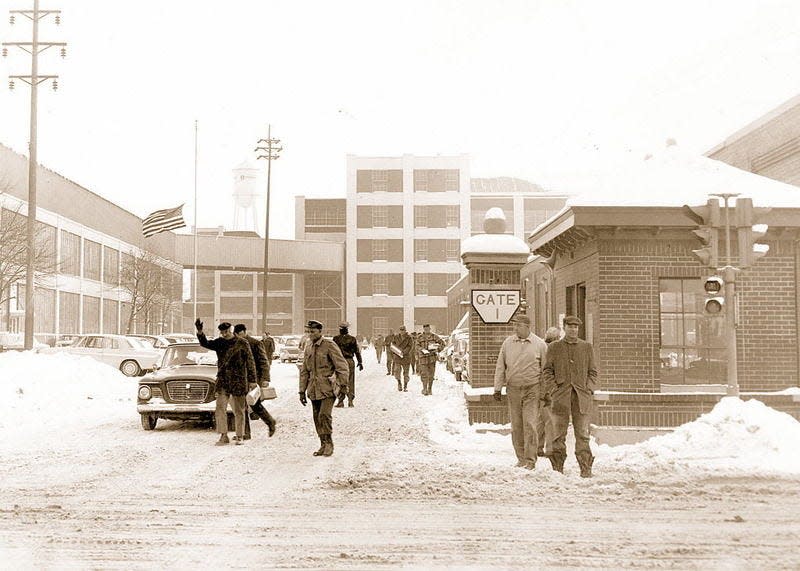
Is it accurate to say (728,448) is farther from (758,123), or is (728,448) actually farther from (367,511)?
(758,123)

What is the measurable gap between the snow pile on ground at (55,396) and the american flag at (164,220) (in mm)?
17938

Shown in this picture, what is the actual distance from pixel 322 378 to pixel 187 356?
483 cm

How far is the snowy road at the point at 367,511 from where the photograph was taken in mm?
5891

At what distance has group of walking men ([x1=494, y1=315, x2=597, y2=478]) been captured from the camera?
938 cm

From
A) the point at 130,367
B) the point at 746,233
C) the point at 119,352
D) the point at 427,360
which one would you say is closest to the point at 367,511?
the point at 746,233

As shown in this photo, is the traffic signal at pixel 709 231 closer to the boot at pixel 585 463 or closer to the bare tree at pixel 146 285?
the boot at pixel 585 463

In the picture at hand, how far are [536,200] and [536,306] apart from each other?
54.3 meters

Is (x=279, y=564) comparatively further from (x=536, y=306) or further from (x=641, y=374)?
(x=536, y=306)

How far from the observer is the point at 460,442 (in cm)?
1192

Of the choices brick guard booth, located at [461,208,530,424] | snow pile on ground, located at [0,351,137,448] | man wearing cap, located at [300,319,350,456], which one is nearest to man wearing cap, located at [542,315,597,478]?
man wearing cap, located at [300,319,350,456]

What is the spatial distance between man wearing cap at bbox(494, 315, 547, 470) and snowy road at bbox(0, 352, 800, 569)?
40cm

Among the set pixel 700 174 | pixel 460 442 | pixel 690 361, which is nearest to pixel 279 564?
pixel 460 442

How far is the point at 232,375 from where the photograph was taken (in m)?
12.3

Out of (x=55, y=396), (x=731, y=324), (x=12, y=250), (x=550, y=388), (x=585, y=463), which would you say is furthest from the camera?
(x=12, y=250)
